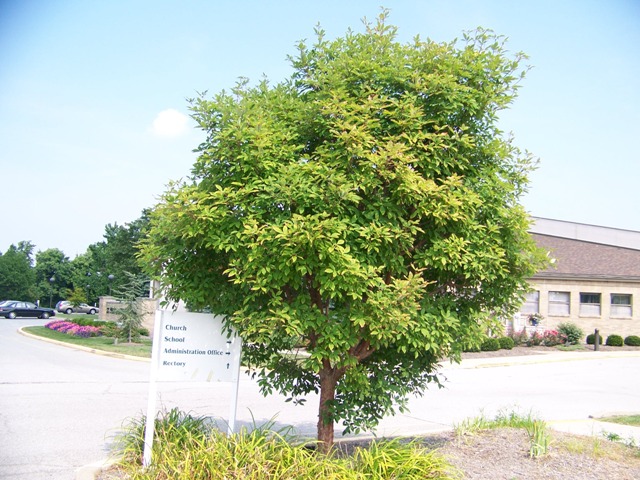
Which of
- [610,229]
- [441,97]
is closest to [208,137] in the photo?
[441,97]

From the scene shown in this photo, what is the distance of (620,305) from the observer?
34.8 meters

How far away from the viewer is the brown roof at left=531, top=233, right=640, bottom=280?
115 ft

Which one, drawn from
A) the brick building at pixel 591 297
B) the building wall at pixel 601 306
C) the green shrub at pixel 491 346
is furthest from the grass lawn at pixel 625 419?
the building wall at pixel 601 306

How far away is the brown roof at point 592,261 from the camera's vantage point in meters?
35.0

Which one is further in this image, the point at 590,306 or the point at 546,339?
the point at 590,306

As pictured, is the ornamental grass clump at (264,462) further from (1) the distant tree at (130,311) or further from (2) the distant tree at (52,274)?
(2) the distant tree at (52,274)

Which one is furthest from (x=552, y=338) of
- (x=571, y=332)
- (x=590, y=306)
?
(x=590, y=306)

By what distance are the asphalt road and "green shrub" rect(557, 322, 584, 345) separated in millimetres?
10152

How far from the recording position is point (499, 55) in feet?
19.9

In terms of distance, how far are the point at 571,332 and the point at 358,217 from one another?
29.4 meters

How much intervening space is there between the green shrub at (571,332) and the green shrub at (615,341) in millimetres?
1629

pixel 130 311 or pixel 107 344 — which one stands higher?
pixel 130 311

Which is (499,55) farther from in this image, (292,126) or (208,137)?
(208,137)

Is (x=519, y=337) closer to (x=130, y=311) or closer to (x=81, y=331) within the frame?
(x=130, y=311)
